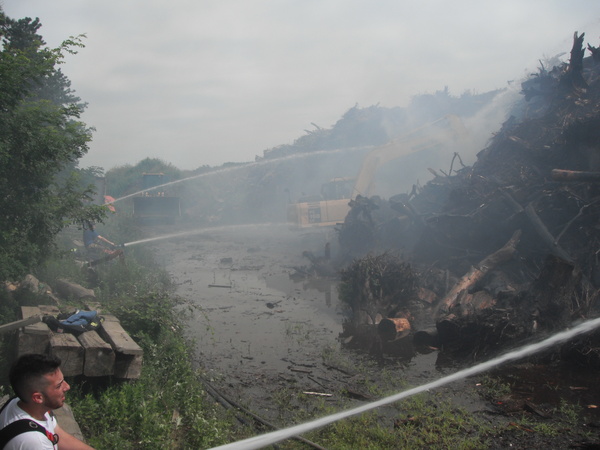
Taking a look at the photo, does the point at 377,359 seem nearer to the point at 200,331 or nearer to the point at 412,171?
the point at 200,331

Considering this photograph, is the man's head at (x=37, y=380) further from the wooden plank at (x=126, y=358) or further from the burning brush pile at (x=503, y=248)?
A: the burning brush pile at (x=503, y=248)

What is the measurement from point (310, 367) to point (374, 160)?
1373cm

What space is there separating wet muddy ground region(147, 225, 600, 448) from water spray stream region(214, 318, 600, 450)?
19cm

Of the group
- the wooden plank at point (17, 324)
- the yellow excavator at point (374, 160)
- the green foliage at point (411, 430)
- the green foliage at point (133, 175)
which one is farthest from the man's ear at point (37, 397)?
the green foliage at point (133, 175)

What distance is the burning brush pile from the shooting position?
273 inches

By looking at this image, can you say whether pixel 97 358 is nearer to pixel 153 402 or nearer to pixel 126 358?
pixel 126 358

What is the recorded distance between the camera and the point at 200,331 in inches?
333

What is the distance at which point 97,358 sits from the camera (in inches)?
190

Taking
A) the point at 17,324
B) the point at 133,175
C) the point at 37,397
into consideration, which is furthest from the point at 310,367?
the point at 133,175

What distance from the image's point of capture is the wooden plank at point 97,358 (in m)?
4.78

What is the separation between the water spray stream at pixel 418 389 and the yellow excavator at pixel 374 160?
510 inches

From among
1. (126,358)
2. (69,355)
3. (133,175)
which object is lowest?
(126,358)

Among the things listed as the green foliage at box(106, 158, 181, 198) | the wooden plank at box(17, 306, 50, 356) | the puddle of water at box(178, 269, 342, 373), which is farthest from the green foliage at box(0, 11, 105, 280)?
the green foliage at box(106, 158, 181, 198)

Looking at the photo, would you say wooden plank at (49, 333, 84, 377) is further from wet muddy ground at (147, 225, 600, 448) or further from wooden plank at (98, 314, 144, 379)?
wet muddy ground at (147, 225, 600, 448)
